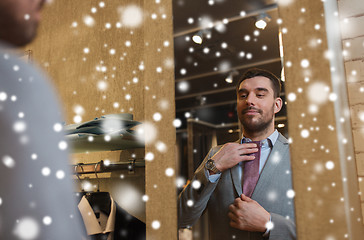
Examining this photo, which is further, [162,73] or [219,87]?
[162,73]

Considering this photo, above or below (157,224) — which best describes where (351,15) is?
above

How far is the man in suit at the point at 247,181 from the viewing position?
2.63 feet

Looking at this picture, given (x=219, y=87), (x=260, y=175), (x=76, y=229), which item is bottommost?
(x=76, y=229)

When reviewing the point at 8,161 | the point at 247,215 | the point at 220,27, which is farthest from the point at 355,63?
the point at 8,161

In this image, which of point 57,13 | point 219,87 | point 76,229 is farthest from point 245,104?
point 57,13

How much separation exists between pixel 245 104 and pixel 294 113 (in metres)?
0.13

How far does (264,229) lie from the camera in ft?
2.64

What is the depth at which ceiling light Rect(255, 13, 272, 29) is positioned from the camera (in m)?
0.89

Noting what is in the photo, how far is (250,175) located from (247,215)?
105 mm

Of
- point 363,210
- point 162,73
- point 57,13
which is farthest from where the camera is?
point 57,13

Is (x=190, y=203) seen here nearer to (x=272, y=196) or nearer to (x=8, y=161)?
(x=272, y=196)

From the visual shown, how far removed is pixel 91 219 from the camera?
1.18m

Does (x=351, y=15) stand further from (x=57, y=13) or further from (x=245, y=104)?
(x=57, y=13)

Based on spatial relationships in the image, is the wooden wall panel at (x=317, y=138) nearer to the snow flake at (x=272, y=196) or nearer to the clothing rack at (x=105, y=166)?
the snow flake at (x=272, y=196)
